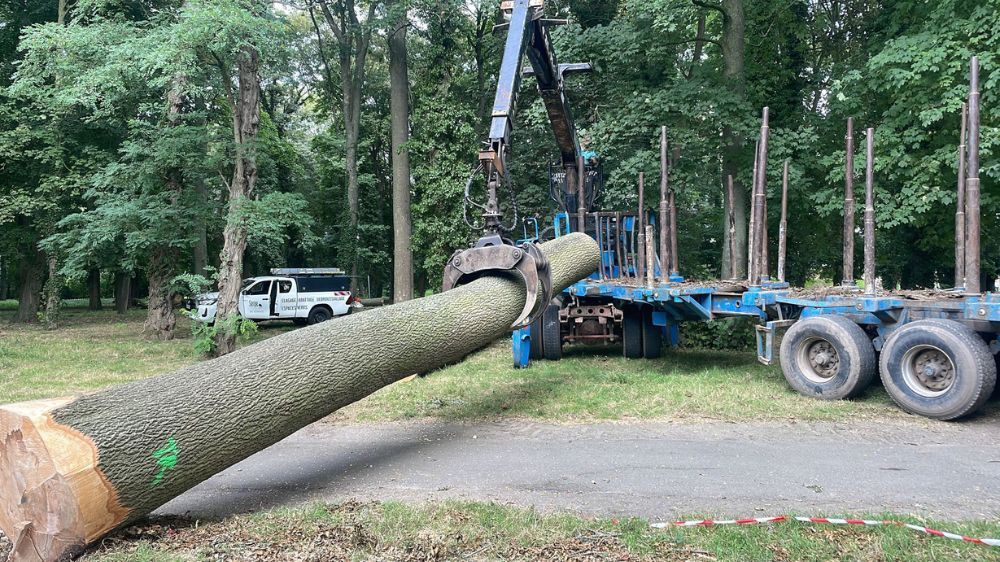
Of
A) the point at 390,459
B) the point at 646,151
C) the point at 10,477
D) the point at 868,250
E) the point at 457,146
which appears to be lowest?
the point at 390,459

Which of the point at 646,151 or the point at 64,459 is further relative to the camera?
the point at 646,151

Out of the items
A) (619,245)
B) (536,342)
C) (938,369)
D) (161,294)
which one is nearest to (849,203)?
(938,369)

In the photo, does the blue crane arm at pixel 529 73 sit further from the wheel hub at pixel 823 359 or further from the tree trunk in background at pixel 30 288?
the tree trunk in background at pixel 30 288

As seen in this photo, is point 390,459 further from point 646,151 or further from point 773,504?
point 646,151

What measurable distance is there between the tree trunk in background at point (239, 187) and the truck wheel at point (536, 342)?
5.15 m

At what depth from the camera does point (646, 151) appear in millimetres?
13055

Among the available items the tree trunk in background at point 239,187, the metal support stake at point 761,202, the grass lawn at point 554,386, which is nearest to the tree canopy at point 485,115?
the tree trunk in background at point 239,187

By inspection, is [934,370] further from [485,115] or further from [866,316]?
[485,115]

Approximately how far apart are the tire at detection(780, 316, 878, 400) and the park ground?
207 mm

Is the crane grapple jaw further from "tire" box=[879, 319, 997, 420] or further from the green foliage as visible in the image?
the green foliage

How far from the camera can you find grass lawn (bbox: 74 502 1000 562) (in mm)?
3453

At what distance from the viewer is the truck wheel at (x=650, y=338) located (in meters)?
10.9

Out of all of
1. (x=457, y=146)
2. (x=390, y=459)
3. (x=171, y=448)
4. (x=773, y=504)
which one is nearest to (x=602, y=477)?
(x=773, y=504)

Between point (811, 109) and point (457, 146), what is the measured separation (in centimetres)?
925
